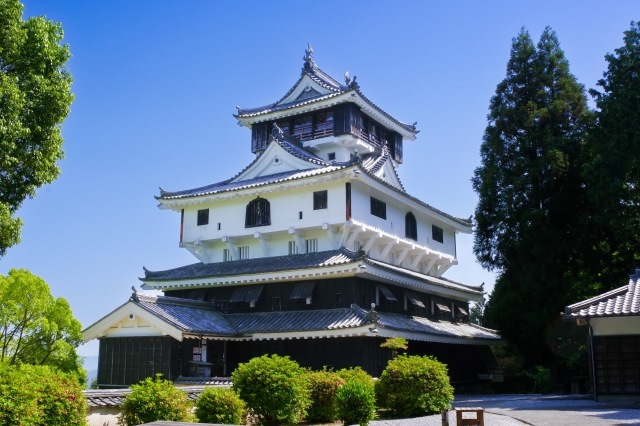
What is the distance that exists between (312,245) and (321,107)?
10043mm

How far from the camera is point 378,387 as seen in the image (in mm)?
21828

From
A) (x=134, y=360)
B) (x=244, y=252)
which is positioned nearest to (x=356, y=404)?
(x=134, y=360)

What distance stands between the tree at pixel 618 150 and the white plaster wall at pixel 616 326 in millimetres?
8506

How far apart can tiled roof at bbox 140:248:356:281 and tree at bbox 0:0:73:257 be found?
14.0 m

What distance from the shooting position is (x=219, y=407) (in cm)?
1681

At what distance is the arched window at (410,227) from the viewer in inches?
1490

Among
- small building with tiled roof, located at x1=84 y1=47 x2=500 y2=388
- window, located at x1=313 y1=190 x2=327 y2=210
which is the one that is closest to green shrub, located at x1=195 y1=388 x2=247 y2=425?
small building with tiled roof, located at x1=84 y1=47 x2=500 y2=388

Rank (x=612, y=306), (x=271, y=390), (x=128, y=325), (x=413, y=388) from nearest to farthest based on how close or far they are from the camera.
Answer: (x=271, y=390) < (x=413, y=388) < (x=612, y=306) < (x=128, y=325)

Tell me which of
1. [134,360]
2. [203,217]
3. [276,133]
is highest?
[276,133]

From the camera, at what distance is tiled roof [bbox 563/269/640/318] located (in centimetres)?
→ 2347

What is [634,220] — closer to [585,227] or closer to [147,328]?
[585,227]

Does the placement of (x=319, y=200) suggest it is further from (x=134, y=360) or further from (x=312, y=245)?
(x=134, y=360)

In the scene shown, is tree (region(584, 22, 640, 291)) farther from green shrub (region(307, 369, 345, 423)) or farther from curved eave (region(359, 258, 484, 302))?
green shrub (region(307, 369, 345, 423))

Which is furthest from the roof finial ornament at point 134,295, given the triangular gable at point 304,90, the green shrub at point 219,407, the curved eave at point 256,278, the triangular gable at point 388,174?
the triangular gable at point 304,90
